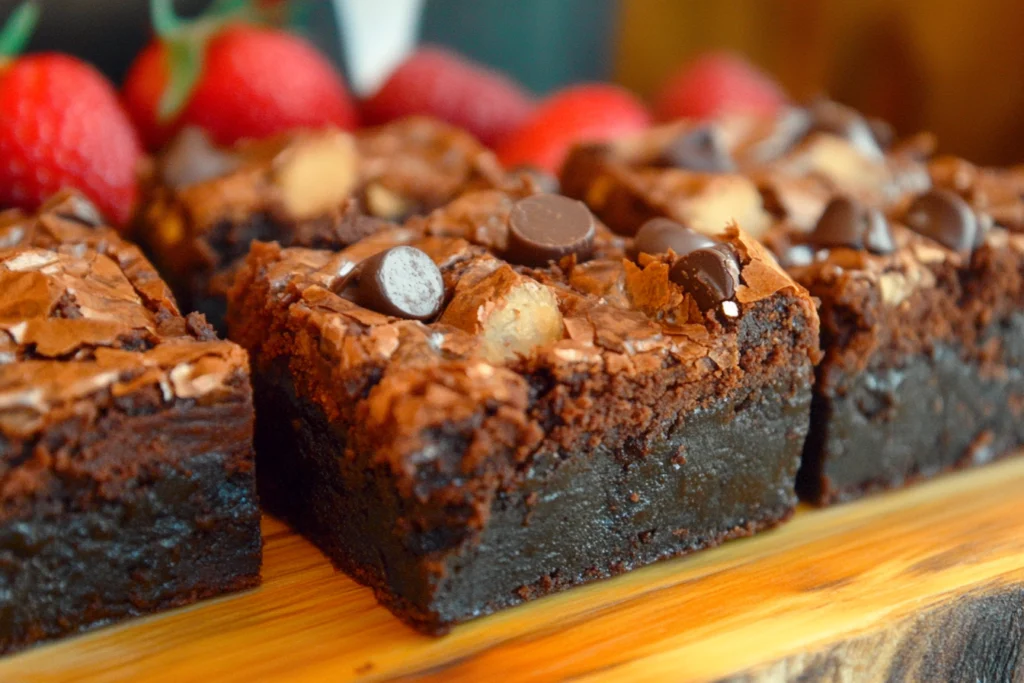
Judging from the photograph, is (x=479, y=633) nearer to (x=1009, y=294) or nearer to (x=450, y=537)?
(x=450, y=537)

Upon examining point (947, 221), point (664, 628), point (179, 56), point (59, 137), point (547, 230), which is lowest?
point (664, 628)

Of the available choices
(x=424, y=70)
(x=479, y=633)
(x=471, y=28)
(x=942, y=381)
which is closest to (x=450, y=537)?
(x=479, y=633)

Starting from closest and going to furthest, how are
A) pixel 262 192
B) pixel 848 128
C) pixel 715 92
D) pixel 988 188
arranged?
pixel 262 192
pixel 988 188
pixel 848 128
pixel 715 92

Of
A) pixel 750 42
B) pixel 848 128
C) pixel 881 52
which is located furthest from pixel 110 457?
pixel 750 42

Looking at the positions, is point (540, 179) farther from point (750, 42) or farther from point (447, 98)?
point (750, 42)

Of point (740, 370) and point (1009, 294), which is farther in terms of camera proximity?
point (1009, 294)

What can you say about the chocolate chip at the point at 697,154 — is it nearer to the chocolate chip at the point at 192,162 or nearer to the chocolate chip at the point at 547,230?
the chocolate chip at the point at 547,230
